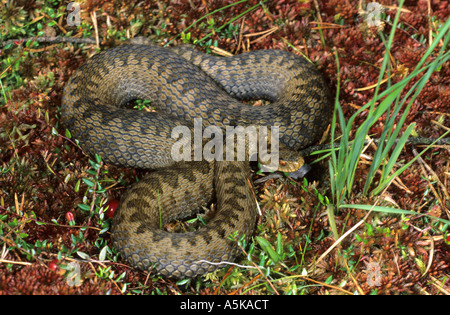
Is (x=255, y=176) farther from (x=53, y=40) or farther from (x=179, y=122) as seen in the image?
(x=53, y=40)

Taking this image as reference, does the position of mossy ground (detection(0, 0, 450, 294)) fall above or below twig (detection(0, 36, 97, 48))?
below

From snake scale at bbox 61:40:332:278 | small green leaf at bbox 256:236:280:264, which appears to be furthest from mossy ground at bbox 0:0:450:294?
snake scale at bbox 61:40:332:278

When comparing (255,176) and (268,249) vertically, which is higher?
(268,249)

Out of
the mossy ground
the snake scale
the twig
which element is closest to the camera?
the mossy ground

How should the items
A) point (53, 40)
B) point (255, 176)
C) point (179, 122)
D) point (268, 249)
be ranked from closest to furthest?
1. point (268, 249)
2. point (255, 176)
3. point (179, 122)
4. point (53, 40)

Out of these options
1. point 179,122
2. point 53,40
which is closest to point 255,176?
point 179,122

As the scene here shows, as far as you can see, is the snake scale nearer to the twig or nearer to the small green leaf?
the twig

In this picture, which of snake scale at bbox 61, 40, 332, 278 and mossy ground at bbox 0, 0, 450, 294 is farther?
snake scale at bbox 61, 40, 332, 278

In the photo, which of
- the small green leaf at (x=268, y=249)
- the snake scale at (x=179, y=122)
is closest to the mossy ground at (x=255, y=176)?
the small green leaf at (x=268, y=249)
